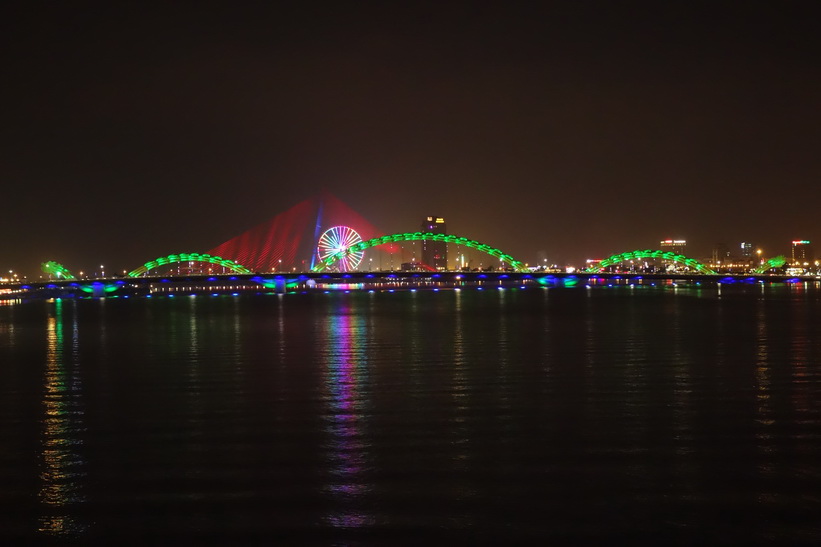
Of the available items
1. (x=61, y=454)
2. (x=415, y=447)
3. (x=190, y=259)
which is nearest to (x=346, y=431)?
(x=415, y=447)

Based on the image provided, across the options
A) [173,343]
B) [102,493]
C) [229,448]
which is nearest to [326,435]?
[229,448]

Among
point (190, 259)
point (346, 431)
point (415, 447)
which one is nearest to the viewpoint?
point (415, 447)

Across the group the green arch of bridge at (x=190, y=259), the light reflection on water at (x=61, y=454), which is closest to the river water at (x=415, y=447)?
the light reflection on water at (x=61, y=454)

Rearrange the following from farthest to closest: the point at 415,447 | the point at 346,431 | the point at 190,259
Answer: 1. the point at 190,259
2. the point at 346,431
3. the point at 415,447

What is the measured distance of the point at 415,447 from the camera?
41.4 feet

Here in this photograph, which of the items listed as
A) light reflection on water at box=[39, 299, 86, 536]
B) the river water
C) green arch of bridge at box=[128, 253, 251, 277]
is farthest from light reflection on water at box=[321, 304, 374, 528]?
green arch of bridge at box=[128, 253, 251, 277]

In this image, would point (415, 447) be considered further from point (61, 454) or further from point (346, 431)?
point (61, 454)

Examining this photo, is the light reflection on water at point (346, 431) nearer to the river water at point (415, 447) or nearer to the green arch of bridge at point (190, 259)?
the river water at point (415, 447)

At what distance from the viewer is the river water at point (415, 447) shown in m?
9.02

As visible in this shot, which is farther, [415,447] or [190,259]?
[190,259]

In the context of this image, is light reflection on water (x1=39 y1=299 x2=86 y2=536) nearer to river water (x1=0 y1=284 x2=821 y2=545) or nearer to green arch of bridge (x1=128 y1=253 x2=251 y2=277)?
river water (x1=0 y1=284 x2=821 y2=545)

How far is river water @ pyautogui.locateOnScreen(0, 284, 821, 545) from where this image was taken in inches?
355

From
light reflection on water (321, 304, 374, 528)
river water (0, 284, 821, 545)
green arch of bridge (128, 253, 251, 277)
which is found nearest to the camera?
river water (0, 284, 821, 545)

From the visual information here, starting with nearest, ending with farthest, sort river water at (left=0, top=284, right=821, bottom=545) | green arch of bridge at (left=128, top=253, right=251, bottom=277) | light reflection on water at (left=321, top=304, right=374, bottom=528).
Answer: river water at (left=0, top=284, right=821, bottom=545) → light reflection on water at (left=321, top=304, right=374, bottom=528) → green arch of bridge at (left=128, top=253, right=251, bottom=277)
